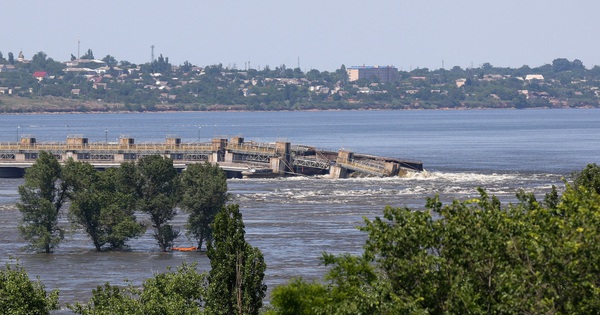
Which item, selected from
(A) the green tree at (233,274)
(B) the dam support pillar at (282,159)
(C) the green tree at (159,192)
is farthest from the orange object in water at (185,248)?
(B) the dam support pillar at (282,159)

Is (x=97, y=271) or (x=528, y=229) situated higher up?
(x=528, y=229)

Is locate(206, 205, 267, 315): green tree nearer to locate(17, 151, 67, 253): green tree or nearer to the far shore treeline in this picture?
the far shore treeline

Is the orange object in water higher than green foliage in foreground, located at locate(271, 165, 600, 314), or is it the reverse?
green foliage in foreground, located at locate(271, 165, 600, 314)

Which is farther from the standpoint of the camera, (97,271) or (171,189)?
(171,189)

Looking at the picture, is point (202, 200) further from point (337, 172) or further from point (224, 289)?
point (337, 172)

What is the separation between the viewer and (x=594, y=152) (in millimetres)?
158500

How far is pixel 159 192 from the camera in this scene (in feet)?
218

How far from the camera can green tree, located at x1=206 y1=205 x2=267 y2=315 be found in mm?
34844

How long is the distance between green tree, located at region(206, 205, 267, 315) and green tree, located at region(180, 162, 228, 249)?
27.5m

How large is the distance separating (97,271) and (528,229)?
35.7 metres

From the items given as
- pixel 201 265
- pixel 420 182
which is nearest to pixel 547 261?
pixel 201 265

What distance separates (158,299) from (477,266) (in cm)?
1321

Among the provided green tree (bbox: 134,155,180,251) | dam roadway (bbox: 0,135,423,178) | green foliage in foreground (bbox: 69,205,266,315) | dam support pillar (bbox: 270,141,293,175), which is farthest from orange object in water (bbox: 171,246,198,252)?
dam support pillar (bbox: 270,141,293,175)

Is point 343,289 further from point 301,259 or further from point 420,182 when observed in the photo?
point 420,182
